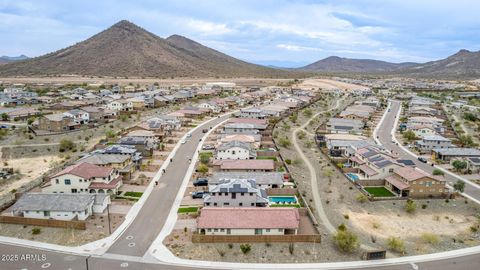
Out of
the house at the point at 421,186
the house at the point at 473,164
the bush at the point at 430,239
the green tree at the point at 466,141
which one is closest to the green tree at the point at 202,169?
the house at the point at 421,186

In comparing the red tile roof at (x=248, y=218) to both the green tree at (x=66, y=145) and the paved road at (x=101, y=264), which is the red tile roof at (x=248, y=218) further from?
the green tree at (x=66, y=145)

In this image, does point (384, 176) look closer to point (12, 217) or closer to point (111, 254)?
point (111, 254)

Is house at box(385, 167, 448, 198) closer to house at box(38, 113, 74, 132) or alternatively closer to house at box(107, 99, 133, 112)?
house at box(38, 113, 74, 132)

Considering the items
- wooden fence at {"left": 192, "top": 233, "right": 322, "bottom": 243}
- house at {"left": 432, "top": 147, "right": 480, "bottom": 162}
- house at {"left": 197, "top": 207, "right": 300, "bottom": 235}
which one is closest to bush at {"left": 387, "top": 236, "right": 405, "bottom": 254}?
wooden fence at {"left": 192, "top": 233, "right": 322, "bottom": 243}

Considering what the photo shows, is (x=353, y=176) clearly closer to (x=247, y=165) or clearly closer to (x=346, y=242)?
(x=247, y=165)

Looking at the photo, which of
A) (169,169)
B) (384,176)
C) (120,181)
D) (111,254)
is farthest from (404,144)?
(111,254)

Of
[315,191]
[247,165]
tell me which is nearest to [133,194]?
[247,165]
